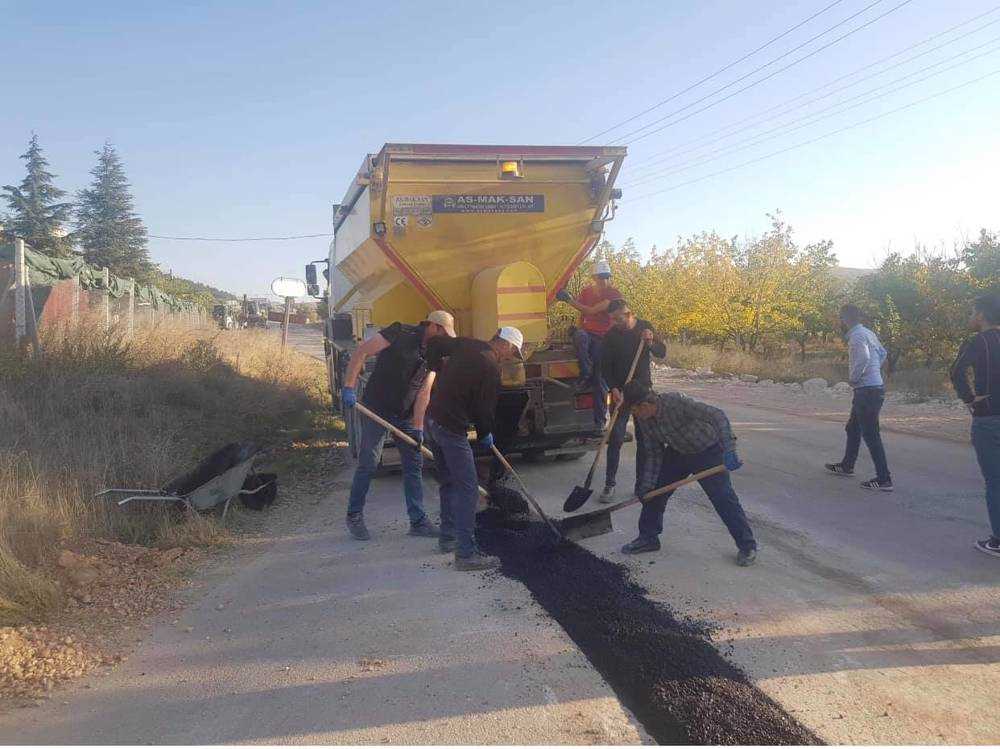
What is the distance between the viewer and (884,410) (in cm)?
1201

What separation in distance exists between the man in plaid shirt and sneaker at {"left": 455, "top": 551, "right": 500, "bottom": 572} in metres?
0.95

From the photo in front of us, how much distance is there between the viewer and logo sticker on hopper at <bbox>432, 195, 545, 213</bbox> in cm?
704

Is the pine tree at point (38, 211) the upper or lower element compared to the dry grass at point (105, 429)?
upper

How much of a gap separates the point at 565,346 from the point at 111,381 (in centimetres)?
563

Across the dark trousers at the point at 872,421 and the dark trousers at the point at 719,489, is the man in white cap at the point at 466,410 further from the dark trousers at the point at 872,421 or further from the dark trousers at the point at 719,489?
the dark trousers at the point at 872,421

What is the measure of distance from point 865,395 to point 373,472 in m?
4.50

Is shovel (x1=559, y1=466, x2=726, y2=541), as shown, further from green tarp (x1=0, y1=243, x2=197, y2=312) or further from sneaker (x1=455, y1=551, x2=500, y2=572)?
green tarp (x1=0, y1=243, x2=197, y2=312)

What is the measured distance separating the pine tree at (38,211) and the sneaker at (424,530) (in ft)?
90.4

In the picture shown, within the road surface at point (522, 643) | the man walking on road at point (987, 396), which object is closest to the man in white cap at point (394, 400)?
the road surface at point (522, 643)

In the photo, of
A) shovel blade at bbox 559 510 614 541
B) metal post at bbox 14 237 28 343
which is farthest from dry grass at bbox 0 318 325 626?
shovel blade at bbox 559 510 614 541

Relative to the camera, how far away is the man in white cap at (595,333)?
23.5 ft

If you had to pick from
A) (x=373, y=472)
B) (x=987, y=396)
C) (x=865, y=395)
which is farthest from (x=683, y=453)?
(x=865, y=395)

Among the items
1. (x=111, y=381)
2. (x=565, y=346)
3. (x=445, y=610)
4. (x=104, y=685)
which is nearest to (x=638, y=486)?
(x=445, y=610)

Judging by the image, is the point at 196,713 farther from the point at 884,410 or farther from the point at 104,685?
the point at 884,410
